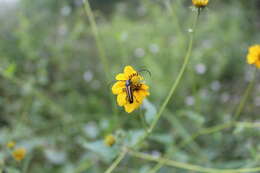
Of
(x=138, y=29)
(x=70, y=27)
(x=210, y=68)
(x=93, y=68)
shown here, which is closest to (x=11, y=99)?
(x=93, y=68)

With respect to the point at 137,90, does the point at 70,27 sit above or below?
above

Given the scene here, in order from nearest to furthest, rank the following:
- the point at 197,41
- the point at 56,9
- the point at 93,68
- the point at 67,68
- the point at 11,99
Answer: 1. the point at 11,99
2. the point at 67,68
3. the point at 93,68
4. the point at 197,41
5. the point at 56,9

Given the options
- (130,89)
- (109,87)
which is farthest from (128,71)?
(109,87)

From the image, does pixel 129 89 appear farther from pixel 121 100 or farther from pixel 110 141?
pixel 110 141

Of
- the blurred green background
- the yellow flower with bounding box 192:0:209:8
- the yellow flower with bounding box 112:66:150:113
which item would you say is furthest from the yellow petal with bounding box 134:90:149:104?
the yellow flower with bounding box 192:0:209:8

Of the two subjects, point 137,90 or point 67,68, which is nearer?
point 137,90

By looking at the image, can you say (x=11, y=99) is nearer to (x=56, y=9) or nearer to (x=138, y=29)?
(x=138, y=29)
